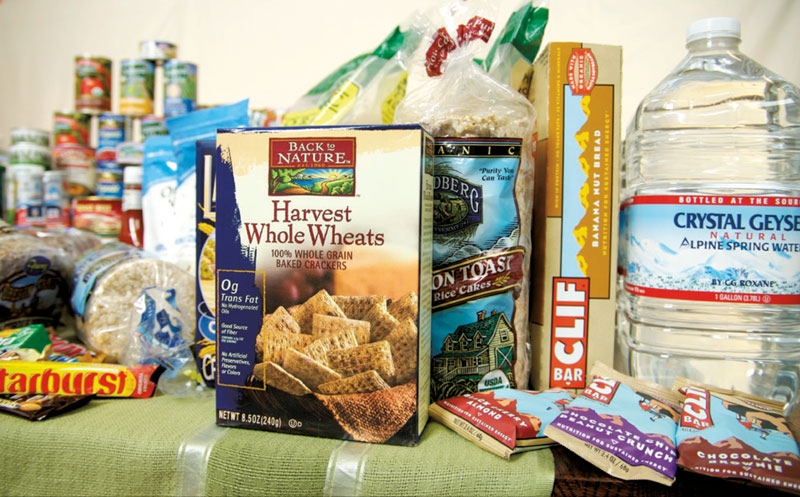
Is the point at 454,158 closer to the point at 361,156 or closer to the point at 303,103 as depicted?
the point at 361,156

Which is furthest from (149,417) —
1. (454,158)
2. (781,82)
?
(781,82)

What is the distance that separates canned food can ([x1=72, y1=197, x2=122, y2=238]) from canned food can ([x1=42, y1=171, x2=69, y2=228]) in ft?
0.39

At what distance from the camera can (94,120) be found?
180cm

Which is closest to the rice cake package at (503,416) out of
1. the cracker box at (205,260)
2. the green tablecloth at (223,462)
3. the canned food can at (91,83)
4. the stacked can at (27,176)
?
the green tablecloth at (223,462)

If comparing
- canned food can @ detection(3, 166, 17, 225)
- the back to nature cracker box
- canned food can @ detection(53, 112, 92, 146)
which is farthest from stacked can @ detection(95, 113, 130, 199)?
the back to nature cracker box

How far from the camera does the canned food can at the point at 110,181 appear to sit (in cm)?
138

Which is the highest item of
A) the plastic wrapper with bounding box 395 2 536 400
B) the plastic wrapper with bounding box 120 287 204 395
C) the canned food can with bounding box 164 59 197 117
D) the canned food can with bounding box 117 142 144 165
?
the canned food can with bounding box 164 59 197 117

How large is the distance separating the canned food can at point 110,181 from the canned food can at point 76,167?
0.13m

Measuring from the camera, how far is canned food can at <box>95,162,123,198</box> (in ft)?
Result: 4.54

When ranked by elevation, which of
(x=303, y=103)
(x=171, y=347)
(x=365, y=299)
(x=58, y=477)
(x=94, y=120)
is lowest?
(x=58, y=477)

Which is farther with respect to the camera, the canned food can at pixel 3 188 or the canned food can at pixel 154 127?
the canned food can at pixel 3 188

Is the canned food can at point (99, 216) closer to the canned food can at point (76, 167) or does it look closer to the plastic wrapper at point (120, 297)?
the canned food can at point (76, 167)

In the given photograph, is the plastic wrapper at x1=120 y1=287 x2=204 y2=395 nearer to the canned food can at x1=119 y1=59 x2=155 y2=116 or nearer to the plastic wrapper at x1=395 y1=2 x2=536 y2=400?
the plastic wrapper at x1=395 y1=2 x2=536 y2=400

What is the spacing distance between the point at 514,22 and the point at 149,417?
81 cm
